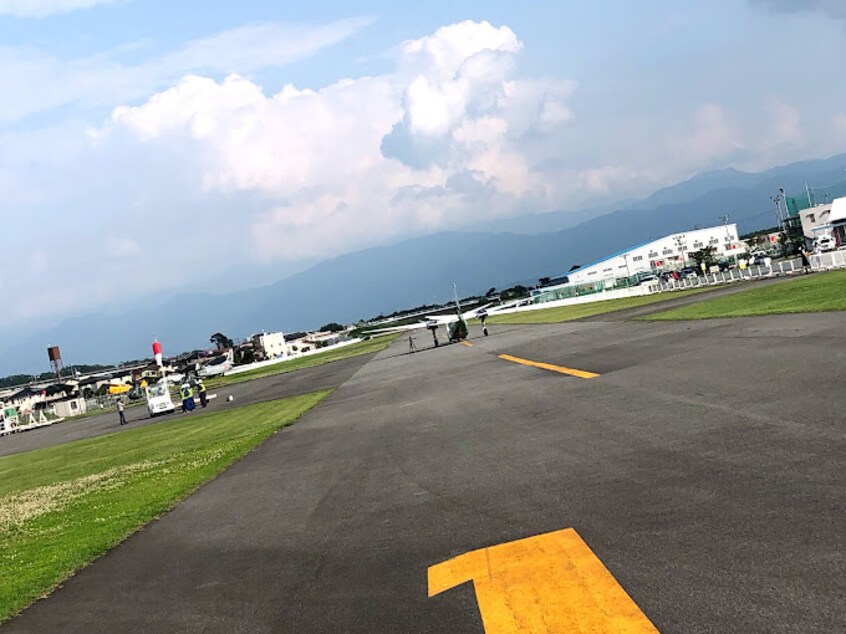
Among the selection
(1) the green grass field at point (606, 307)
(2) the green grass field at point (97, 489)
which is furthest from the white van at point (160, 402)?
(1) the green grass field at point (606, 307)

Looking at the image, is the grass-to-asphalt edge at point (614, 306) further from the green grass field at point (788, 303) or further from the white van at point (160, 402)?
the white van at point (160, 402)

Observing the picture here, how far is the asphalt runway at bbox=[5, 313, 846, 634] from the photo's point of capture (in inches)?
217

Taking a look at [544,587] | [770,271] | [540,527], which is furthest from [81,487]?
[770,271]

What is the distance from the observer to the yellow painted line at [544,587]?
525 cm

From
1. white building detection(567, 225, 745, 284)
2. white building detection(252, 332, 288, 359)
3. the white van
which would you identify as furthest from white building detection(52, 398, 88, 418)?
white building detection(567, 225, 745, 284)

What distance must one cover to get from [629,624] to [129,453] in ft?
86.1

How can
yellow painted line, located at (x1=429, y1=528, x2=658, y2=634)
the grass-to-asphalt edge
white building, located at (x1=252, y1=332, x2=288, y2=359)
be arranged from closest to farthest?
yellow painted line, located at (x1=429, y1=528, x2=658, y2=634) → the grass-to-asphalt edge → white building, located at (x1=252, y1=332, x2=288, y2=359)

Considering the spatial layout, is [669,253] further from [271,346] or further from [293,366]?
[293,366]

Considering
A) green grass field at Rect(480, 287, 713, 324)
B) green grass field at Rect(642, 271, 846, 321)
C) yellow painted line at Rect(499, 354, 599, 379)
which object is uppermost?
yellow painted line at Rect(499, 354, 599, 379)

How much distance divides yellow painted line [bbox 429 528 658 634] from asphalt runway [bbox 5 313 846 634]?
21 mm

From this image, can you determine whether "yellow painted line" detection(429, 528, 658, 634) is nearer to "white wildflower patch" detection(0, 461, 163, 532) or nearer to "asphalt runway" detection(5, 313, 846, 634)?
"asphalt runway" detection(5, 313, 846, 634)

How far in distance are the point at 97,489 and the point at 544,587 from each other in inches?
613

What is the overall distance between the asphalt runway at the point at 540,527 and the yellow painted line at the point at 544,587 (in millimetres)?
21

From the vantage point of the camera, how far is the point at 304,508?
1091 centimetres
